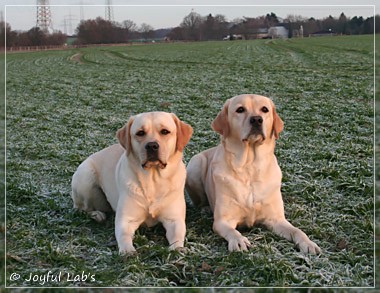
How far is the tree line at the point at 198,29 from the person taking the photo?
4.14m

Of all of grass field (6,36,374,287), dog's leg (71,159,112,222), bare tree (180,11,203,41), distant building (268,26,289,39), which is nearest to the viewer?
grass field (6,36,374,287)

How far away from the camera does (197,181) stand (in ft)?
15.7

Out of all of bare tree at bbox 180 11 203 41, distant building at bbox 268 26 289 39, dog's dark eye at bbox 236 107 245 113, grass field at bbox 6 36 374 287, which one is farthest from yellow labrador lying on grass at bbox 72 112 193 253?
distant building at bbox 268 26 289 39

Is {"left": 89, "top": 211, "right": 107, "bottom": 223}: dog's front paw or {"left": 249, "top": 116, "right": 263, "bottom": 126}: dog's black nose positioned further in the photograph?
{"left": 89, "top": 211, "right": 107, "bottom": 223}: dog's front paw

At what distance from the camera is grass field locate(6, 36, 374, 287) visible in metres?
3.42

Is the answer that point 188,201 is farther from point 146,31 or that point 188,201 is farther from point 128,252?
point 146,31

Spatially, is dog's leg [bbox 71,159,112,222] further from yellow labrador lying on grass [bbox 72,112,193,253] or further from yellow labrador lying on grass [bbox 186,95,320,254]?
yellow labrador lying on grass [bbox 186,95,320,254]

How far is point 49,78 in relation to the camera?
59.9ft

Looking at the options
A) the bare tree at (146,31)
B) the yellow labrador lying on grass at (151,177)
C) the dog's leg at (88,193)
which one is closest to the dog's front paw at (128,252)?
the yellow labrador lying on grass at (151,177)

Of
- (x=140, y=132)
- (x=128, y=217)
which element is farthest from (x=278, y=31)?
(x=128, y=217)

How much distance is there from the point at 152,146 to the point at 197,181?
1.14 meters

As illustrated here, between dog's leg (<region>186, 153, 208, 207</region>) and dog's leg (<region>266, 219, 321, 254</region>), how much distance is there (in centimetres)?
85

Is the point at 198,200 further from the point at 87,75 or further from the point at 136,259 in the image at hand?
the point at 87,75

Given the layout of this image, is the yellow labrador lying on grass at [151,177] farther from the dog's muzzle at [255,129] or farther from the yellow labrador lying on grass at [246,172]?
the dog's muzzle at [255,129]
